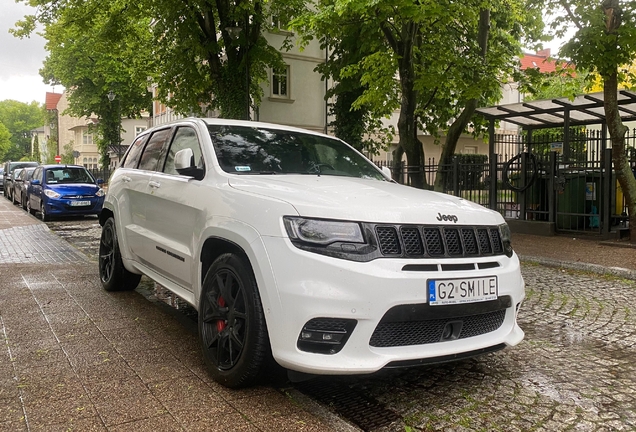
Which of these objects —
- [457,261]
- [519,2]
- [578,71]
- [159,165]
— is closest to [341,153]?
[159,165]

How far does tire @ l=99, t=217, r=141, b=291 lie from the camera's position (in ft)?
20.5

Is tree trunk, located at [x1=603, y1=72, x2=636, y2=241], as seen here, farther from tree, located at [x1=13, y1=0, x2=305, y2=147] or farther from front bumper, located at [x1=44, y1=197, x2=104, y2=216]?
front bumper, located at [x1=44, y1=197, x2=104, y2=216]

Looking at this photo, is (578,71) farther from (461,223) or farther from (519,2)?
(461,223)

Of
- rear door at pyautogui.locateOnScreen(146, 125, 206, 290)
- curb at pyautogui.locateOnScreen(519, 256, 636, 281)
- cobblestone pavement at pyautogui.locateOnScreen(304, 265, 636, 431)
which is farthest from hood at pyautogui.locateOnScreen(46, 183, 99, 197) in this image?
cobblestone pavement at pyautogui.locateOnScreen(304, 265, 636, 431)

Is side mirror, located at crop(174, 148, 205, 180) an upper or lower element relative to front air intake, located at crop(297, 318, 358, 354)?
upper

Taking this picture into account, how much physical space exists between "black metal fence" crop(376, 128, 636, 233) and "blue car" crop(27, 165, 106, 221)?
10.5 m

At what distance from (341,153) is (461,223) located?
1882 millimetres

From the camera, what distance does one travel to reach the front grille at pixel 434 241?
3.22 meters

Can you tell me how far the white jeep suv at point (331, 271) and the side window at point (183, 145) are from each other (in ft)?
0.49

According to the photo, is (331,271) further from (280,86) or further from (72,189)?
(280,86)

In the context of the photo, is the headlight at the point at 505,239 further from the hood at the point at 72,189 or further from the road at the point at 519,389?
the hood at the point at 72,189

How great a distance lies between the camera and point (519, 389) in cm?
374

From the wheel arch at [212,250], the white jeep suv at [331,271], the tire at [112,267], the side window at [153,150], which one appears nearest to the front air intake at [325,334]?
the white jeep suv at [331,271]

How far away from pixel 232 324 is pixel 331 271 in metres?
0.87
